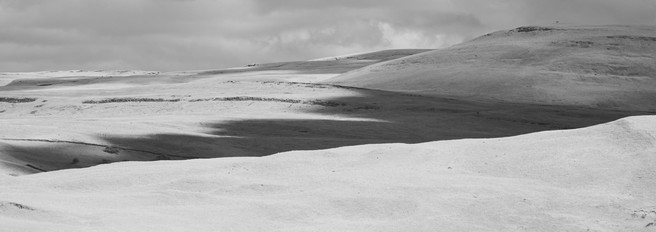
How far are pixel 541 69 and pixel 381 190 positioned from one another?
70.6 meters

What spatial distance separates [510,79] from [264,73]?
47.0 meters

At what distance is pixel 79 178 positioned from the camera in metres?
21.5

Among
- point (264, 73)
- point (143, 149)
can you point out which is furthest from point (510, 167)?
point (264, 73)

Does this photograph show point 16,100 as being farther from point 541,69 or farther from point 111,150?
point 541,69

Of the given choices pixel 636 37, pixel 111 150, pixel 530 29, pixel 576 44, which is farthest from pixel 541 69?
pixel 111 150

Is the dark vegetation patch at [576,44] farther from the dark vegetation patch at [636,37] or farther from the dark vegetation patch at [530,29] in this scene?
the dark vegetation patch at [530,29]

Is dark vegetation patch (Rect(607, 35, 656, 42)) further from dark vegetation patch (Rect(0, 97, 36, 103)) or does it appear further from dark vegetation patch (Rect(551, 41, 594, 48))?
dark vegetation patch (Rect(0, 97, 36, 103))

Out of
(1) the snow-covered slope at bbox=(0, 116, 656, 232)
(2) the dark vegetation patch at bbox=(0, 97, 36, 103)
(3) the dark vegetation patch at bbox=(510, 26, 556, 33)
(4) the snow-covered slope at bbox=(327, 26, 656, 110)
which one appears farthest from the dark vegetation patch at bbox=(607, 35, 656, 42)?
(1) the snow-covered slope at bbox=(0, 116, 656, 232)

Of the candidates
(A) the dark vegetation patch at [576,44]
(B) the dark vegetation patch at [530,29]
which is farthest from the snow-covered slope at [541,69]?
(B) the dark vegetation patch at [530,29]

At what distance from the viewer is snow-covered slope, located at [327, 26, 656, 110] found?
79.7m

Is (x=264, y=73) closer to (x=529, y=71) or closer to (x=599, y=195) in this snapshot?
(x=529, y=71)

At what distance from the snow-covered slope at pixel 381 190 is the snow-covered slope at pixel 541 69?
178 ft

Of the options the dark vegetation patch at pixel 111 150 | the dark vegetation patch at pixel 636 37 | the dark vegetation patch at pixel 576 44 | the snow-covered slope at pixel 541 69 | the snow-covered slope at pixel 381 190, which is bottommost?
the dark vegetation patch at pixel 111 150

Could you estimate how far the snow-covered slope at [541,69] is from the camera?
79.7 meters
